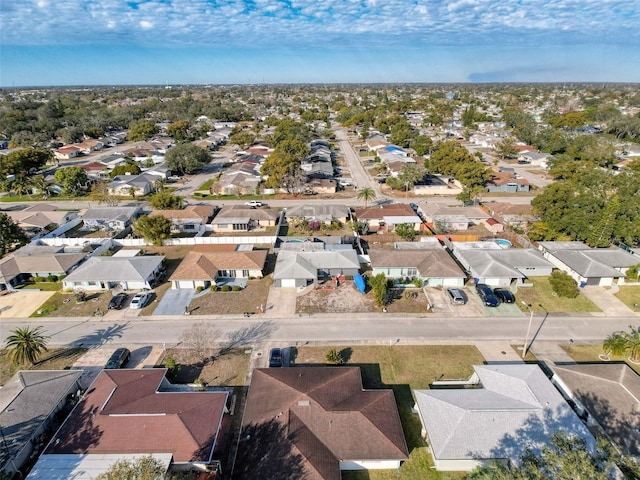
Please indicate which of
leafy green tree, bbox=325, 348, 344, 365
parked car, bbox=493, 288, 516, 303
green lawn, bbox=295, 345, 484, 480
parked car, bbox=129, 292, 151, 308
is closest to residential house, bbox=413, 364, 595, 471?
green lawn, bbox=295, 345, 484, 480

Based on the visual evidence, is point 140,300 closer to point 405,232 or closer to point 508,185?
point 405,232

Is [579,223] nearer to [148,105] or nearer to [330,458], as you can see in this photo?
[330,458]

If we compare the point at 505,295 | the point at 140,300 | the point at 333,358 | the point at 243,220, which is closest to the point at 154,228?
the point at 243,220

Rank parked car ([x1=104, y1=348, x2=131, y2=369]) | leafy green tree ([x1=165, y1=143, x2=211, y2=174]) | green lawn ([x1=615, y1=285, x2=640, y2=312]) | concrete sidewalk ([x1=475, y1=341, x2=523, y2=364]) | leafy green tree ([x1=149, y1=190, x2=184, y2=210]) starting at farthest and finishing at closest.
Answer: leafy green tree ([x1=165, y1=143, x2=211, y2=174])
leafy green tree ([x1=149, y1=190, x2=184, y2=210])
green lawn ([x1=615, y1=285, x2=640, y2=312])
concrete sidewalk ([x1=475, y1=341, x2=523, y2=364])
parked car ([x1=104, y1=348, x2=131, y2=369])

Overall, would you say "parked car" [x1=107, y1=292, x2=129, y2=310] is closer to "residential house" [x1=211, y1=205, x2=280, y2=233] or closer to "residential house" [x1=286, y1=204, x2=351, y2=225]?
"residential house" [x1=211, y1=205, x2=280, y2=233]

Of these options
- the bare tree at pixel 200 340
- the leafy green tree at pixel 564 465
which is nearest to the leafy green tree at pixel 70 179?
→ the bare tree at pixel 200 340

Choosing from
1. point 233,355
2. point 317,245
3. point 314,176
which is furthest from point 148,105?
point 233,355
